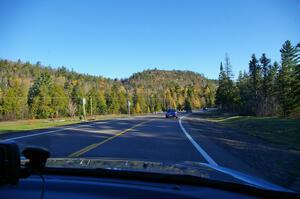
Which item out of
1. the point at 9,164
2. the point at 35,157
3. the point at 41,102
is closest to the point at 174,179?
the point at 35,157

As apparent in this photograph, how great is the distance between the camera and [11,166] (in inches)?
99.4

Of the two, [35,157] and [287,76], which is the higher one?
[287,76]

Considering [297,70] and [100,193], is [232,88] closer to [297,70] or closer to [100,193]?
[297,70]

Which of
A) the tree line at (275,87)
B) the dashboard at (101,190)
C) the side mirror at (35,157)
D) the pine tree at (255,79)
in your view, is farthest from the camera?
the pine tree at (255,79)

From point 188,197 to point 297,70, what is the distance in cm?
6614

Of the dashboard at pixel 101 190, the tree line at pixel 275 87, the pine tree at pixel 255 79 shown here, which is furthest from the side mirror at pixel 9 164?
the pine tree at pixel 255 79

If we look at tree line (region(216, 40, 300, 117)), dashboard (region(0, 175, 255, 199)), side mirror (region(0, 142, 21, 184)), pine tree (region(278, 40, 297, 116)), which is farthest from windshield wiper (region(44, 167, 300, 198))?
pine tree (region(278, 40, 297, 116))

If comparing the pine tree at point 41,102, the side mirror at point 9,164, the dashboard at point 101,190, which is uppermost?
the pine tree at point 41,102

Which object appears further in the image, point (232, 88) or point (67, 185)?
point (232, 88)

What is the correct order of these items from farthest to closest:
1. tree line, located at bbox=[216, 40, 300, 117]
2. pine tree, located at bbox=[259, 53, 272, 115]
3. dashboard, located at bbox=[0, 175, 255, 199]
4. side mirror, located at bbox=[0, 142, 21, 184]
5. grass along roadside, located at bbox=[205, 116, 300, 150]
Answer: pine tree, located at bbox=[259, 53, 272, 115] → tree line, located at bbox=[216, 40, 300, 117] → grass along roadside, located at bbox=[205, 116, 300, 150] → dashboard, located at bbox=[0, 175, 255, 199] → side mirror, located at bbox=[0, 142, 21, 184]

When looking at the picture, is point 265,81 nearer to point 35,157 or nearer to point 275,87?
point 275,87

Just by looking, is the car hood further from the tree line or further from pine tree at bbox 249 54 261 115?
pine tree at bbox 249 54 261 115

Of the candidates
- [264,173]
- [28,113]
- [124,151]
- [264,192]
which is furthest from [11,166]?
[28,113]

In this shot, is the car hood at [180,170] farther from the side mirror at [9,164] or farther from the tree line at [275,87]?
the tree line at [275,87]
